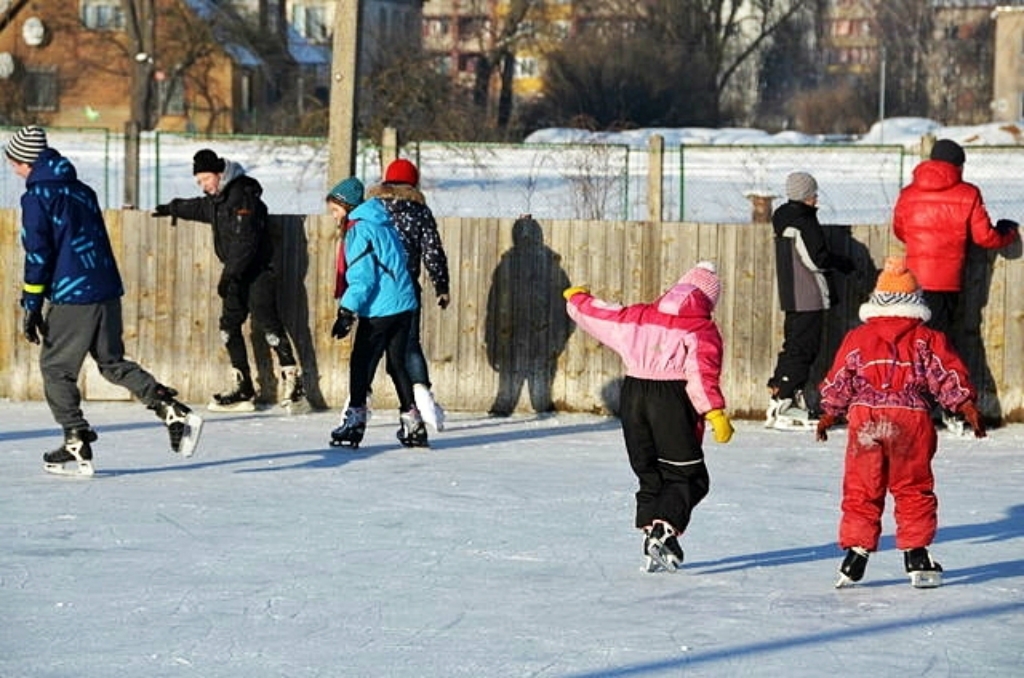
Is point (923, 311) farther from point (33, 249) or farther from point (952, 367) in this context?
point (33, 249)

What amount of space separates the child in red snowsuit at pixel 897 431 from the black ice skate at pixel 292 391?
567 cm

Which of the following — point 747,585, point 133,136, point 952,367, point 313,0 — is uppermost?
point 313,0

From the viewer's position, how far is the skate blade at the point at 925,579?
776 cm

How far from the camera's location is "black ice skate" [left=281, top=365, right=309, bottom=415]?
42.4 ft

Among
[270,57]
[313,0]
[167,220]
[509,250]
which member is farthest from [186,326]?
[313,0]

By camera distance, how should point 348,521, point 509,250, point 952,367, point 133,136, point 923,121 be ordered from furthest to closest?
point 923,121 → point 133,136 → point 509,250 → point 348,521 → point 952,367

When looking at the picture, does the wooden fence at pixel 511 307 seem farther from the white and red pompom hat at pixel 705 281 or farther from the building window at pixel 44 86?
the building window at pixel 44 86

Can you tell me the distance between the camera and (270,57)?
4800cm

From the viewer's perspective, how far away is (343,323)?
36.1ft

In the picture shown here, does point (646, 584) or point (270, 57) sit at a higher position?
point (270, 57)

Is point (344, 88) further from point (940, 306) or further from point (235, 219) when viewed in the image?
point (940, 306)

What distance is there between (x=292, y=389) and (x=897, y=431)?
5.90 metres

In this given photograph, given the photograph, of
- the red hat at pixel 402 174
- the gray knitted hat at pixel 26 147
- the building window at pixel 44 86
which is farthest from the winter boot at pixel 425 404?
the building window at pixel 44 86

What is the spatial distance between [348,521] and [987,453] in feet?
14.1
